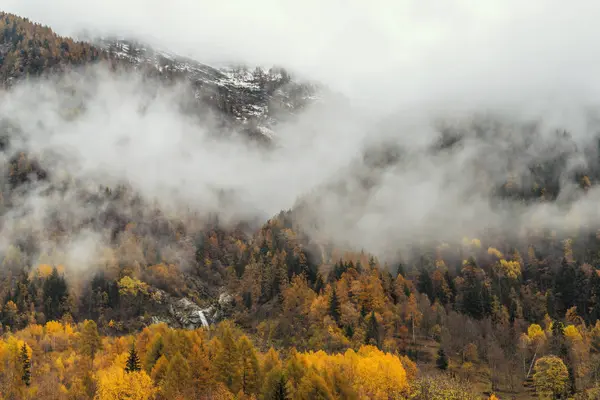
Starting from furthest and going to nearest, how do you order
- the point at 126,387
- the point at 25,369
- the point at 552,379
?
the point at 552,379 < the point at 25,369 < the point at 126,387

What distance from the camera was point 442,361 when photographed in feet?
A: 562

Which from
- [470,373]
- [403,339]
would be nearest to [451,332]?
[403,339]

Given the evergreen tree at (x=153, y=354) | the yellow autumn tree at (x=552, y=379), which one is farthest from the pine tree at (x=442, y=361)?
the evergreen tree at (x=153, y=354)

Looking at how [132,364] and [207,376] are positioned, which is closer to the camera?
[207,376]

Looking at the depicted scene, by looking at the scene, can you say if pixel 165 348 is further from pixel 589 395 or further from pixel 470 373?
pixel 589 395

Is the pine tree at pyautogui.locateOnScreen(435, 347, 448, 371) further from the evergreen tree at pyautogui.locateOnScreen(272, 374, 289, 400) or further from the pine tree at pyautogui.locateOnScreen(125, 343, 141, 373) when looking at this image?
the pine tree at pyautogui.locateOnScreen(125, 343, 141, 373)

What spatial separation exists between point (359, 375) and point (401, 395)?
11953 mm

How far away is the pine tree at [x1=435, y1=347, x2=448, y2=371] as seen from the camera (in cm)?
17075

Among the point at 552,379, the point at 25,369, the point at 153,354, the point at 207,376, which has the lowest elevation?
the point at 552,379

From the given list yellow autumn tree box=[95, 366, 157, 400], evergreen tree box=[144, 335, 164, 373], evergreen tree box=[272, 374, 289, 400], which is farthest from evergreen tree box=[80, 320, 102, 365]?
evergreen tree box=[272, 374, 289, 400]

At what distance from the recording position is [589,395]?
130m

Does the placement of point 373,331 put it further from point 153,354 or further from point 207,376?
point 153,354

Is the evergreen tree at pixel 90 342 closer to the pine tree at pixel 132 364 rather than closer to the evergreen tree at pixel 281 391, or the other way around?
the pine tree at pixel 132 364

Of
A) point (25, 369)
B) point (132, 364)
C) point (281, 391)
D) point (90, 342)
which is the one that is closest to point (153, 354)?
point (132, 364)
